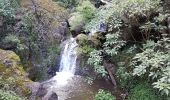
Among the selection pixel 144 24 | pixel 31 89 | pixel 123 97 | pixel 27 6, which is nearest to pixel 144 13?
pixel 144 24

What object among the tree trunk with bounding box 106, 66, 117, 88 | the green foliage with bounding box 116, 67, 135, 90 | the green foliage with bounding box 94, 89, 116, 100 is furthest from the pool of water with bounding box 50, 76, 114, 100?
the green foliage with bounding box 94, 89, 116, 100

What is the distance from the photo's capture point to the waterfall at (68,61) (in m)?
11.9

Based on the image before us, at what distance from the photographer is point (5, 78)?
A: 329 inches

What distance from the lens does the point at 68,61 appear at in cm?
1240

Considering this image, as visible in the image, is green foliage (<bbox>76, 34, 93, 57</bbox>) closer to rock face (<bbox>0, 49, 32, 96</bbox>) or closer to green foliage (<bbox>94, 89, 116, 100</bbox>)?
green foliage (<bbox>94, 89, 116, 100</bbox>)

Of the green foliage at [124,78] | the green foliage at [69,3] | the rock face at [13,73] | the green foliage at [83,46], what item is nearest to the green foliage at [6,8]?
the rock face at [13,73]

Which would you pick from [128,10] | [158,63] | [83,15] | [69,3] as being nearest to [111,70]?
[128,10]

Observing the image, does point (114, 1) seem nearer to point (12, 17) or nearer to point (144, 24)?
point (144, 24)

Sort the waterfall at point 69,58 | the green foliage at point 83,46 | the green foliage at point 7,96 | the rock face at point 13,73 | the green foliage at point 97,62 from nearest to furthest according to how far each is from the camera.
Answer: the green foliage at point 7,96 < the rock face at point 13,73 < the green foliage at point 97,62 < the green foliage at point 83,46 < the waterfall at point 69,58

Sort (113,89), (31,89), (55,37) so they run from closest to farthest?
(31,89) → (113,89) → (55,37)

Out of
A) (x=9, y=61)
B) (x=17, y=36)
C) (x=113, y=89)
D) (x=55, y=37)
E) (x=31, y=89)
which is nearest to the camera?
(x=31, y=89)

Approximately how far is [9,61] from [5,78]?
0.75 m

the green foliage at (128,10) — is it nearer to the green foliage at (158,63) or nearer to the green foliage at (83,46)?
the green foliage at (158,63)

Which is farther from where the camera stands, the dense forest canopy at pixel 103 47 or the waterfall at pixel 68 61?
the waterfall at pixel 68 61
